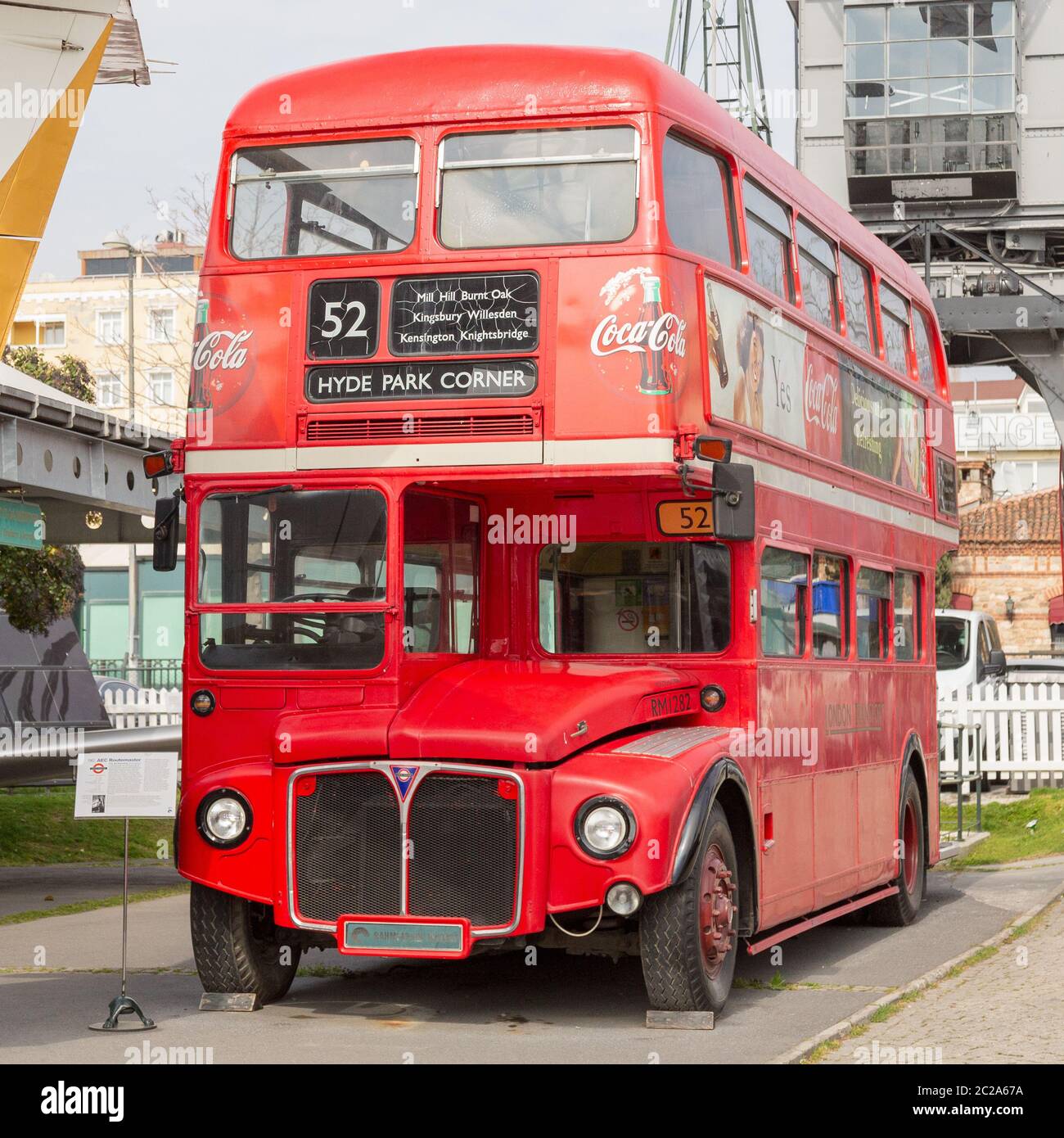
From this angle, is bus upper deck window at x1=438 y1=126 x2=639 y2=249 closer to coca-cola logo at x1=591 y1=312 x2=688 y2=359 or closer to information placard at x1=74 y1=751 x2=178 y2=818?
coca-cola logo at x1=591 y1=312 x2=688 y2=359

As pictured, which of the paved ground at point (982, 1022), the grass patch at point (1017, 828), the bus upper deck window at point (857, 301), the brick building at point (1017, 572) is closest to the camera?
the paved ground at point (982, 1022)

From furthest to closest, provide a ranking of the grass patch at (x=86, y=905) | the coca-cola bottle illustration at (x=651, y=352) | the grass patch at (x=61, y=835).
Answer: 1. the grass patch at (x=61, y=835)
2. the grass patch at (x=86, y=905)
3. the coca-cola bottle illustration at (x=651, y=352)

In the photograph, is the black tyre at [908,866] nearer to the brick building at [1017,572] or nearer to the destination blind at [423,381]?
the destination blind at [423,381]

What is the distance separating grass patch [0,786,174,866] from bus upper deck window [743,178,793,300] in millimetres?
11169

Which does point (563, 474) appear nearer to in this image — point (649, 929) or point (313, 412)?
point (313, 412)

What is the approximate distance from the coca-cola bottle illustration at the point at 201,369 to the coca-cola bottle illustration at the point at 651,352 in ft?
7.41

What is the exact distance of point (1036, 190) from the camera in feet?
127

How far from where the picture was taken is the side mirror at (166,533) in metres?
9.97

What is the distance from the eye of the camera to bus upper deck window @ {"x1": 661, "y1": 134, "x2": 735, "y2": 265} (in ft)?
32.1

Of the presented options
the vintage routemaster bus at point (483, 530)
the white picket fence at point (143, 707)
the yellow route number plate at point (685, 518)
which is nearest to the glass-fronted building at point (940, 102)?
the white picket fence at point (143, 707)

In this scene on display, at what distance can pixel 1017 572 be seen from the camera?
2539 inches

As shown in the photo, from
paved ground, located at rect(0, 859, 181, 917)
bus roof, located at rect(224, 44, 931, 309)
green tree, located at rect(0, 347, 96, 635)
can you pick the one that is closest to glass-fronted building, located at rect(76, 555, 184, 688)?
green tree, located at rect(0, 347, 96, 635)

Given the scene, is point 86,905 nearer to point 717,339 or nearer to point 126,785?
point 126,785
